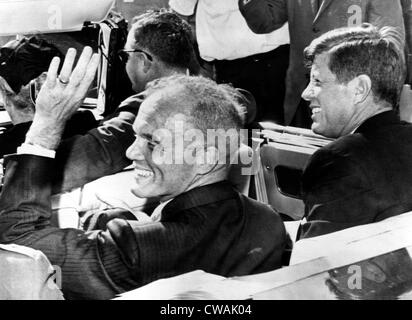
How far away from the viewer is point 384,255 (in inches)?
60.8

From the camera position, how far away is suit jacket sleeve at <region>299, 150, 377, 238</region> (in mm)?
1726

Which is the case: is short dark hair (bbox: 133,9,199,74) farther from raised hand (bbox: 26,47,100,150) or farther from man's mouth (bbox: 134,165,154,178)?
raised hand (bbox: 26,47,100,150)

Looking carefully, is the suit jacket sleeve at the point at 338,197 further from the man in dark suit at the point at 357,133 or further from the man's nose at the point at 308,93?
the man's nose at the point at 308,93

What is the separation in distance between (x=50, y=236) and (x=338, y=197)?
2.35 ft

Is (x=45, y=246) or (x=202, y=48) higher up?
(x=202, y=48)

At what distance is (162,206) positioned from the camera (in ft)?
5.45

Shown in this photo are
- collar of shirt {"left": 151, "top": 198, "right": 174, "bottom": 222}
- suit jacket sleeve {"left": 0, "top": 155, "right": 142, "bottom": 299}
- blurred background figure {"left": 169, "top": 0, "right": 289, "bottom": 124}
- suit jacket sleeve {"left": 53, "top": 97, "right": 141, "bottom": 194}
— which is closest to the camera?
suit jacket sleeve {"left": 0, "top": 155, "right": 142, "bottom": 299}

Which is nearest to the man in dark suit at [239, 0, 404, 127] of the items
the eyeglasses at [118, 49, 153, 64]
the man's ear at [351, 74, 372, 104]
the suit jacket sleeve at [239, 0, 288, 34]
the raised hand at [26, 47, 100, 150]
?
the suit jacket sleeve at [239, 0, 288, 34]

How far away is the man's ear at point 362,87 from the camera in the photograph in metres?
1.79

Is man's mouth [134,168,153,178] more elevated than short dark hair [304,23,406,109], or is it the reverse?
short dark hair [304,23,406,109]

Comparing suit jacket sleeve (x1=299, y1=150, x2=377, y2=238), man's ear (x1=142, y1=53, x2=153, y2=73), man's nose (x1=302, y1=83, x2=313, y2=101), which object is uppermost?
man's ear (x1=142, y1=53, x2=153, y2=73)

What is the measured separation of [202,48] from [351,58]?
42 cm
